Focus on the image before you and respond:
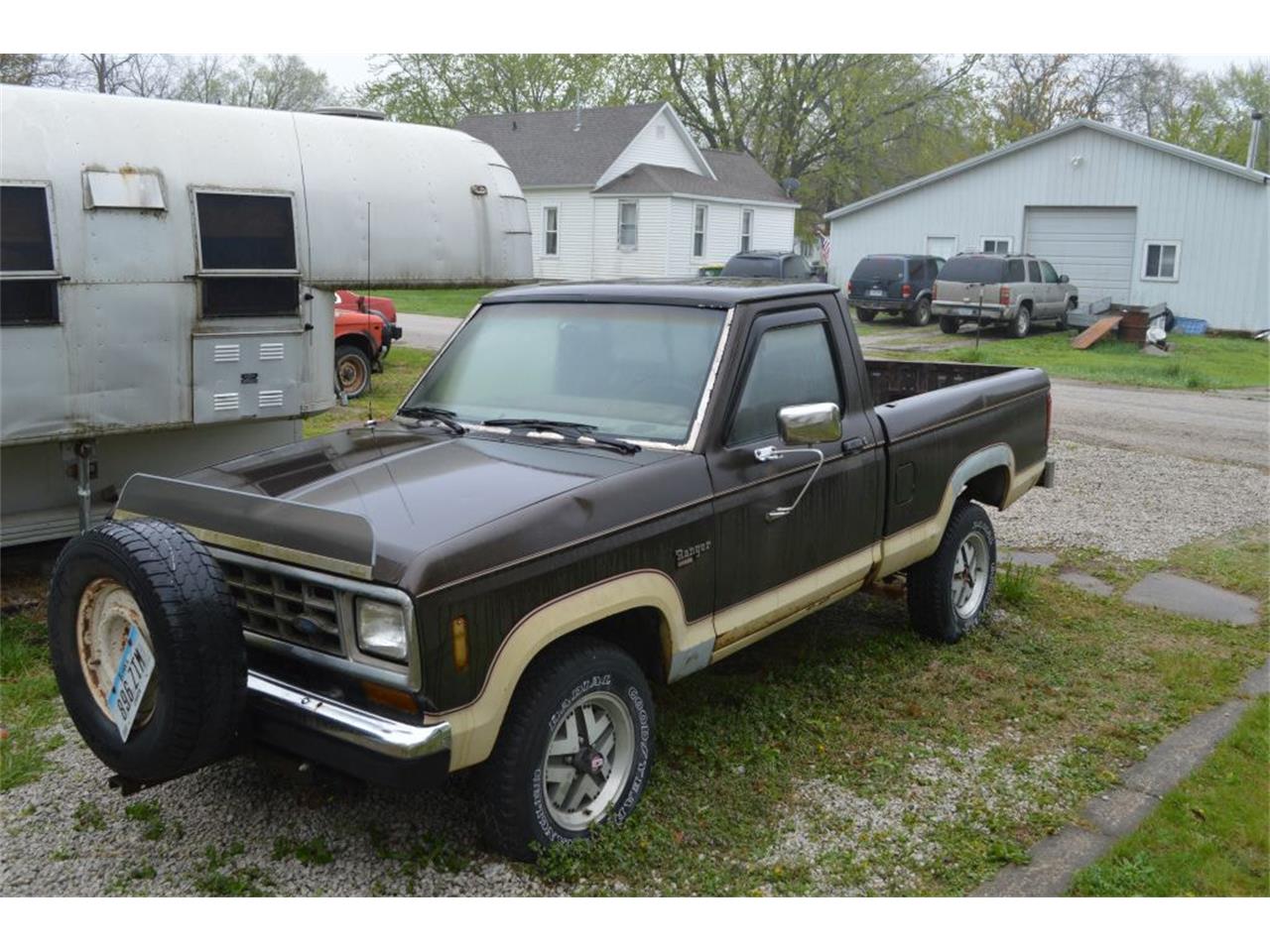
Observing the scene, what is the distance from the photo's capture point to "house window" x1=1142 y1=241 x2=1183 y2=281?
95.8ft

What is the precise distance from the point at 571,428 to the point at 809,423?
95cm

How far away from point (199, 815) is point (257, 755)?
689 millimetres

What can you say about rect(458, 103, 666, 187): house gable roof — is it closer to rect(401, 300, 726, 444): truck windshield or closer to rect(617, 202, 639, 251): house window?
rect(617, 202, 639, 251): house window

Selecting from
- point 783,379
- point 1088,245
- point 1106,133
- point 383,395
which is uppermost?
point 1106,133

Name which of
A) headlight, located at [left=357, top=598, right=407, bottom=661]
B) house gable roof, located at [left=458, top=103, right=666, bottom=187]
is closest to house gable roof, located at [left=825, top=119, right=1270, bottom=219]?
house gable roof, located at [left=458, top=103, right=666, bottom=187]

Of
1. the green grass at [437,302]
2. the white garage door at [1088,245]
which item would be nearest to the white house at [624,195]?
the green grass at [437,302]

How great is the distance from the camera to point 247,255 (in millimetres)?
7688

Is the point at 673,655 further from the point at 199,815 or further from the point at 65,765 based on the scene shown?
the point at 65,765

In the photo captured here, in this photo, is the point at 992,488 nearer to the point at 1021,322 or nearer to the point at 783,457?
the point at 783,457

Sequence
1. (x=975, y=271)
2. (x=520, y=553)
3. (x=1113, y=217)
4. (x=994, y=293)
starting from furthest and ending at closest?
(x=1113, y=217), (x=975, y=271), (x=994, y=293), (x=520, y=553)

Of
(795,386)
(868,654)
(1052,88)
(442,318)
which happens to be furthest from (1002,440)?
(1052,88)

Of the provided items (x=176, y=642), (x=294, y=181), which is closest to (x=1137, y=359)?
(x=294, y=181)

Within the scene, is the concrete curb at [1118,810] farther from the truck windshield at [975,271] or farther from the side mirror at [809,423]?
the truck windshield at [975,271]

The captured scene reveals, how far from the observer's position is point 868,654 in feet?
20.6
